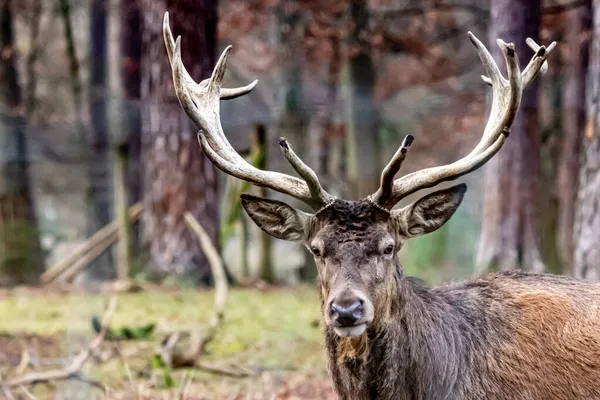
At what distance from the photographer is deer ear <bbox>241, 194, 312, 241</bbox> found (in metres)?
5.46

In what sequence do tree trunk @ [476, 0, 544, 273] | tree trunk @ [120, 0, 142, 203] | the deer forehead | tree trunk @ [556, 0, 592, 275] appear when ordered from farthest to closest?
tree trunk @ [120, 0, 142, 203]
tree trunk @ [556, 0, 592, 275]
tree trunk @ [476, 0, 544, 273]
the deer forehead

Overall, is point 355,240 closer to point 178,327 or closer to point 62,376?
point 62,376

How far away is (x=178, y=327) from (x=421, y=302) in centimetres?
405

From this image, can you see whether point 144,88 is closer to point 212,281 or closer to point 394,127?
point 212,281

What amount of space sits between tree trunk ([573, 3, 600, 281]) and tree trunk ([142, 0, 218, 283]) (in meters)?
4.73

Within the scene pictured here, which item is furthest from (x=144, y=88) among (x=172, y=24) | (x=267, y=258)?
(x=267, y=258)

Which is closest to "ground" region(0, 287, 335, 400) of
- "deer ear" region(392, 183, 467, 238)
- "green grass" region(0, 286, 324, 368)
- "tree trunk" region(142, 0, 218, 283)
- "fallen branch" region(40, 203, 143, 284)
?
"green grass" region(0, 286, 324, 368)

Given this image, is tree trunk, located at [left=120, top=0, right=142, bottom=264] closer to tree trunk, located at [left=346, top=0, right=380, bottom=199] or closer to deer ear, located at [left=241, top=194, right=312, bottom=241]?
tree trunk, located at [left=346, top=0, right=380, bottom=199]

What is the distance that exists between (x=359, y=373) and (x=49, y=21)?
16.4 meters

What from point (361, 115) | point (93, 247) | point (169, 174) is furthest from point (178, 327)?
point (361, 115)

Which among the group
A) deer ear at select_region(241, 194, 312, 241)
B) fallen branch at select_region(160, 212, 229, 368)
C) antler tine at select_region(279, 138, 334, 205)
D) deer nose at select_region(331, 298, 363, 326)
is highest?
antler tine at select_region(279, 138, 334, 205)

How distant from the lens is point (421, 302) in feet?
17.9

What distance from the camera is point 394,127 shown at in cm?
1503

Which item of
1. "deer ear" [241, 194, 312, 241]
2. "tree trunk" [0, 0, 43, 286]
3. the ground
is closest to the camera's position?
"deer ear" [241, 194, 312, 241]
